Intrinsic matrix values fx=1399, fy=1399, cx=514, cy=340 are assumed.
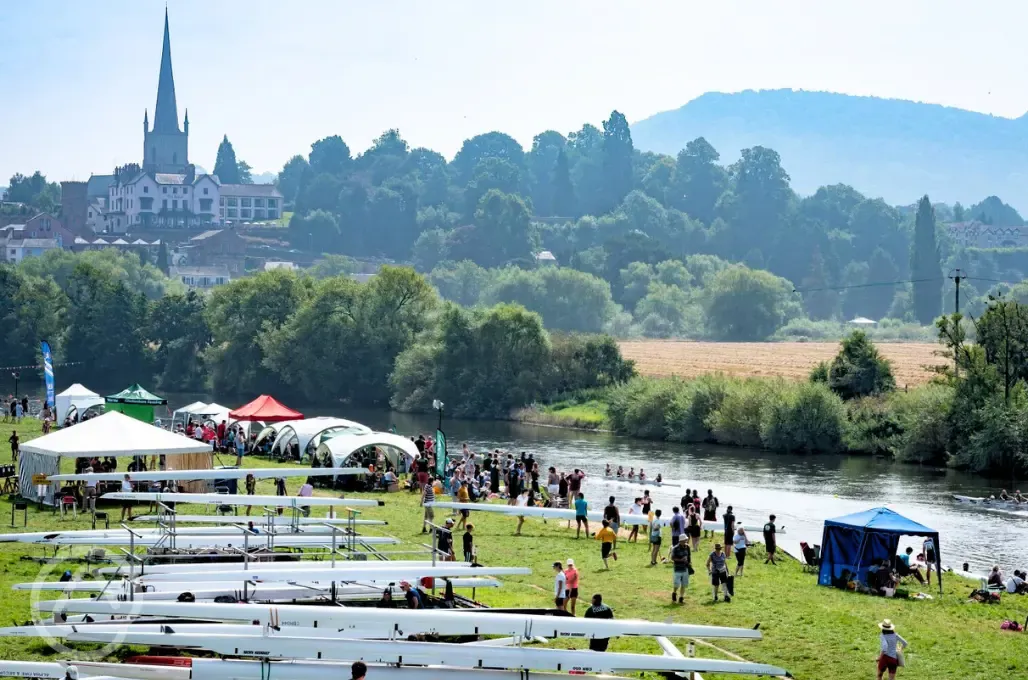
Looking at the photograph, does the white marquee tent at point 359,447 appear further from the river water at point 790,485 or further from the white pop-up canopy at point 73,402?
the white pop-up canopy at point 73,402

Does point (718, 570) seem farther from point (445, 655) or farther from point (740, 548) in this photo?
point (445, 655)

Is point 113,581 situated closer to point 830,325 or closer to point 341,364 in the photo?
point 341,364

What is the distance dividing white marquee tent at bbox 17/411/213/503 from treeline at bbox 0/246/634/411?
47.7 metres

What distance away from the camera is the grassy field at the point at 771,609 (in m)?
19.3

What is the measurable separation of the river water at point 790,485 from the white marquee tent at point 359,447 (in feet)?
19.5

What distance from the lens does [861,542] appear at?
26.5m

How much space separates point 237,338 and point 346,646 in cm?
8047

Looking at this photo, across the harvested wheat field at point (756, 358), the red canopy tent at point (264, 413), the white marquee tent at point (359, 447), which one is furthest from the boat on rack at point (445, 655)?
the harvested wheat field at point (756, 358)

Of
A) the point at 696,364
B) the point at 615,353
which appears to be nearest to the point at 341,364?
the point at 615,353

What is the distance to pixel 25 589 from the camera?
1964cm

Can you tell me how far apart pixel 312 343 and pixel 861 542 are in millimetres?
67194

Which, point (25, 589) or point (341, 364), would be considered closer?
point (25, 589)

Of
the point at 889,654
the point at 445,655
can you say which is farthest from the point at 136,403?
the point at 889,654

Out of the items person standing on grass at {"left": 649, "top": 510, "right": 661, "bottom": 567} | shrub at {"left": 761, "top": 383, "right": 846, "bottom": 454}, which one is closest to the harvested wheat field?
shrub at {"left": 761, "top": 383, "right": 846, "bottom": 454}
